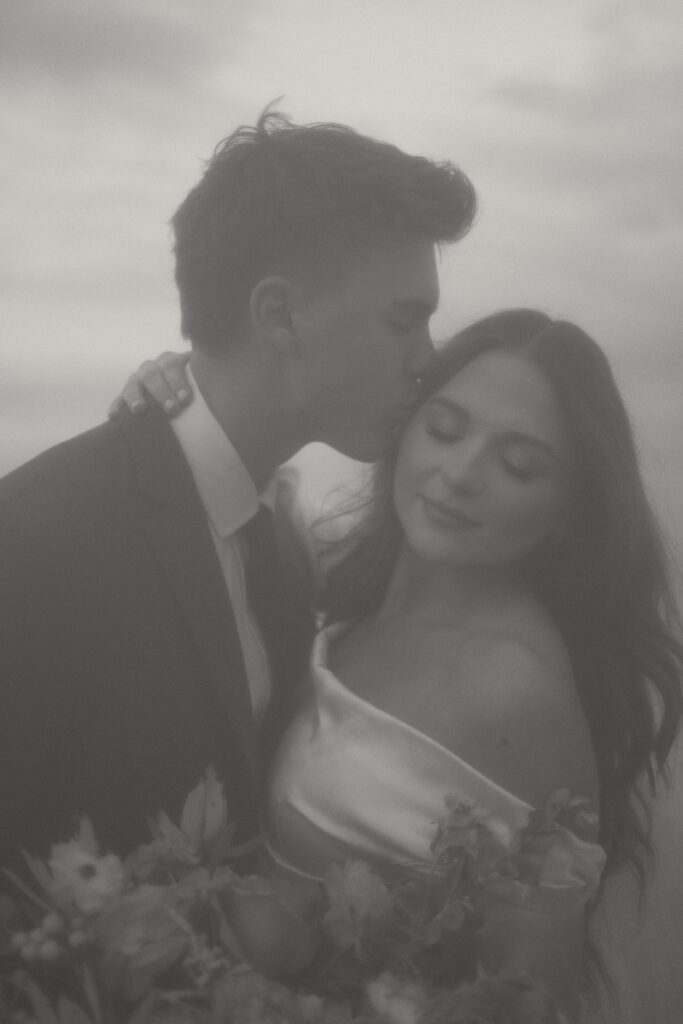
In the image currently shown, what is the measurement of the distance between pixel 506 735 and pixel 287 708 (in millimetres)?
631

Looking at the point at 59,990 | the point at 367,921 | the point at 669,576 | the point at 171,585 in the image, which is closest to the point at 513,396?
the point at 669,576

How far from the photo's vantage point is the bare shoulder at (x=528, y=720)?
8.33 feet

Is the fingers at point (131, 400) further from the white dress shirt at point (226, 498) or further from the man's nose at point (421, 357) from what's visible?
the man's nose at point (421, 357)

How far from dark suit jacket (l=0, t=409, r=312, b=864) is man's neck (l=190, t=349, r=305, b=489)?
397 mm

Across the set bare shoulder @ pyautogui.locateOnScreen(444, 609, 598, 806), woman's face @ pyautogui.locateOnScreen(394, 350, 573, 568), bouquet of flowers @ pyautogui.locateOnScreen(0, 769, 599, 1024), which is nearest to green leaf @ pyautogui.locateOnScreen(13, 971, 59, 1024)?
bouquet of flowers @ pyautogui.locateOnScreen(0, 769, 599, 1024)

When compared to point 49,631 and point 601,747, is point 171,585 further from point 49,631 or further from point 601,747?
point 601,747

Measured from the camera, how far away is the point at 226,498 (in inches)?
110

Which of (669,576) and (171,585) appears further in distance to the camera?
(669,576)

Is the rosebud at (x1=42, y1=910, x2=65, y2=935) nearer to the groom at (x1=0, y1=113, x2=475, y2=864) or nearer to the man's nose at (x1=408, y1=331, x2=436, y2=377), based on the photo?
the groom at (x1=0, y1=113, x2=475, y2=864)

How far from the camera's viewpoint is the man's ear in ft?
9.70

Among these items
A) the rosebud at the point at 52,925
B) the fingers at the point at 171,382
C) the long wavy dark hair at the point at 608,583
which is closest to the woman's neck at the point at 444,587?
the long wavy dark hair at the point at 608,583

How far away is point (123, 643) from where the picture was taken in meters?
2.49

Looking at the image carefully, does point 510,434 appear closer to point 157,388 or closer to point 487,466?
point 487,466

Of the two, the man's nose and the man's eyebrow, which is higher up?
the man's nose
